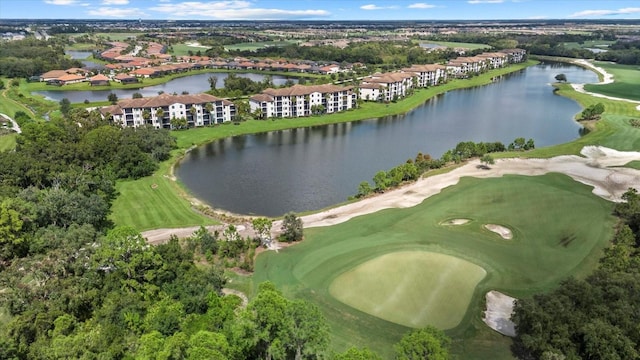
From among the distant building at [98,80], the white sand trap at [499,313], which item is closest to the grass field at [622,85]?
the white sand trap at [499,313]

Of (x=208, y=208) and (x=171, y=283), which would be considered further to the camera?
(x=208, y=208)

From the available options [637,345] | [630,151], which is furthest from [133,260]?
[630,151]

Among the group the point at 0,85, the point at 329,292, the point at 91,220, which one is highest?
the point at 0,85

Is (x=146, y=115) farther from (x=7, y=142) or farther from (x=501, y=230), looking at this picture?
(x=501, y=230)

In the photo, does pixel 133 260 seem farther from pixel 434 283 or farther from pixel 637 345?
pixel 637 345

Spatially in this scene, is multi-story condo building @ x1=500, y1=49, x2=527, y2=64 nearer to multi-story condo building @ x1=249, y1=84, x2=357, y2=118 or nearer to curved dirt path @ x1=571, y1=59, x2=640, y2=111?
curved dirt path @ x1=571, y1=59, x2=640, y2=111

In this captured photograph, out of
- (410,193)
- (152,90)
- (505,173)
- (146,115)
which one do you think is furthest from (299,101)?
(152,90)
